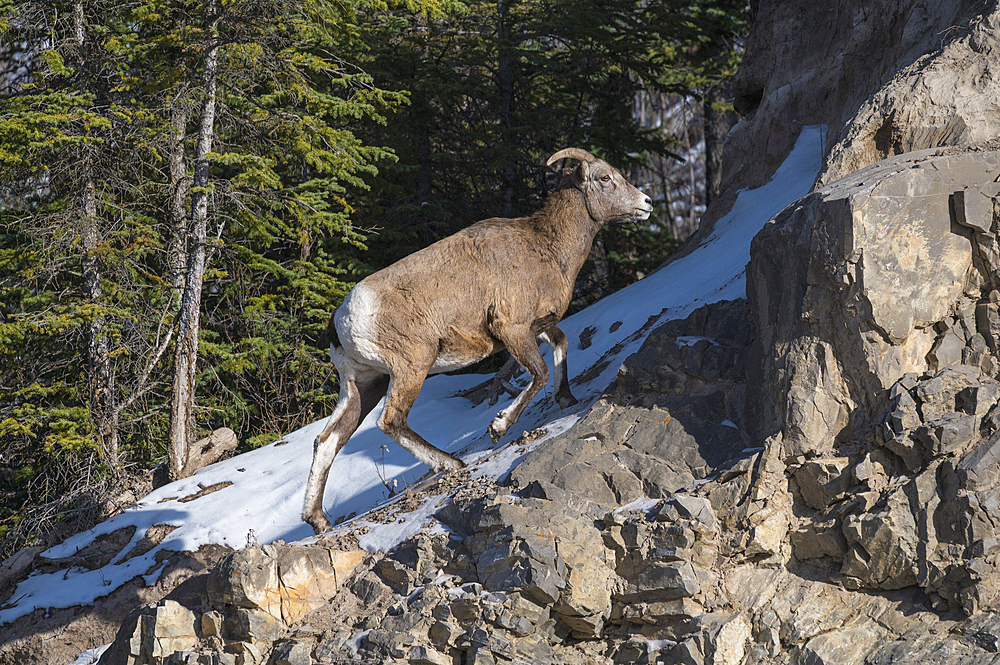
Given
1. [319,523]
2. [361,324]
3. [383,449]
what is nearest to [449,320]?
[361,324]

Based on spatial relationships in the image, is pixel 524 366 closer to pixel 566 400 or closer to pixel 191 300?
pixel 566 400

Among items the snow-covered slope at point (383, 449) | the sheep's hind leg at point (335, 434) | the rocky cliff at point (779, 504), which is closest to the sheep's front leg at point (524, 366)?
the snow-covered slope at point (383, 449)

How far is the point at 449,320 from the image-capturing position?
6867 millimetres

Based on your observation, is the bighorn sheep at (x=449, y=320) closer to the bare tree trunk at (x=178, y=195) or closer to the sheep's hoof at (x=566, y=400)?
the sheep's hoof at (x=566, y=400)

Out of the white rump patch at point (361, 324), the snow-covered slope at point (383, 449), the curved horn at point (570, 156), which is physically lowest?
the snow-covered slope at point (383, 449)

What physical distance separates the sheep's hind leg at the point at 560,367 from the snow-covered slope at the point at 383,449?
140mm

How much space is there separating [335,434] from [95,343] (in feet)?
21.5

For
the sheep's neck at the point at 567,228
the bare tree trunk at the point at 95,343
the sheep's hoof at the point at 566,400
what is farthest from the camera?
the bare tree trunk at the point at 95,343

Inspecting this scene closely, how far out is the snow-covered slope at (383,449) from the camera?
8023mm

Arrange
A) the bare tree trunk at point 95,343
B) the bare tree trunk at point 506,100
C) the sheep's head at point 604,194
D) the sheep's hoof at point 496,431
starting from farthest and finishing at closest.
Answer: the bare tree trunk at point 506,100
the bare tree trunk at point 95,343
the sheep's head at point 604,194
the sheep's hoof at point 496,431

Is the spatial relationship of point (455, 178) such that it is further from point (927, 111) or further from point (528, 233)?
point (927, 111)

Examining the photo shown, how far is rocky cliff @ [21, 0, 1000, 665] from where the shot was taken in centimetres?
462

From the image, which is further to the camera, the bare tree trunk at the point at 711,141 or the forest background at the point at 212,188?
the bare tree trunk at the point at 711,141

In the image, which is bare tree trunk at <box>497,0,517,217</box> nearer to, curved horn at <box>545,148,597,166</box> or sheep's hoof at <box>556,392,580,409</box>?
curved horn at <box>545,148,597,166</box>
